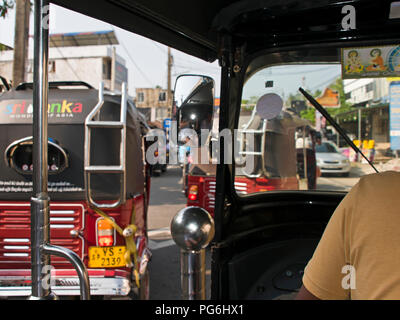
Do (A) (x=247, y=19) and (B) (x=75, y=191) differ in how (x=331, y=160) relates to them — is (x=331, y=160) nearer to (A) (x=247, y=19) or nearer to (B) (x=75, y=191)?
(A) (x=247, y=19)

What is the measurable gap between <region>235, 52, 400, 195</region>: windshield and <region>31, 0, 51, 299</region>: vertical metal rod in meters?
1.17

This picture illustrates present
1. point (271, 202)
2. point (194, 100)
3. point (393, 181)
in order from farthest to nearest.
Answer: point (271, 202)
point (194, 100)
point (393, 181)

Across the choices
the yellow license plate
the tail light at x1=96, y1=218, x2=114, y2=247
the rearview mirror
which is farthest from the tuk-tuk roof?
the yellow license plate

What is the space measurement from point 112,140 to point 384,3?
8.50 feet

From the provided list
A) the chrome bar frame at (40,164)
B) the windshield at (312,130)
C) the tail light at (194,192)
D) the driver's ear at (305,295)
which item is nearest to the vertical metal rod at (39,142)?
the chrome bar frame at (40,164)

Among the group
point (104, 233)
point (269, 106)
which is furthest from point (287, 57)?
point (104, 233)

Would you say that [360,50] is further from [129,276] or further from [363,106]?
[129,276]

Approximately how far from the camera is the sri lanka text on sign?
1.63 m

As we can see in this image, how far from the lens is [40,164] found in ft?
3.61

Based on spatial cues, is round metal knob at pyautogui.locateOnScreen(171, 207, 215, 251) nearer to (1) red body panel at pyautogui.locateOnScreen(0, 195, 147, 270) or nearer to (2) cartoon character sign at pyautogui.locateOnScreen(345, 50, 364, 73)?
(2) cartoon character sign at pyautogui.locateOnScreen(345, 50, 364, 73)

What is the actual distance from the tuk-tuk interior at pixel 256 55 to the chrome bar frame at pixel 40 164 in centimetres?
30

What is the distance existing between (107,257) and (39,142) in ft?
7.95

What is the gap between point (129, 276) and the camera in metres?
3.24
